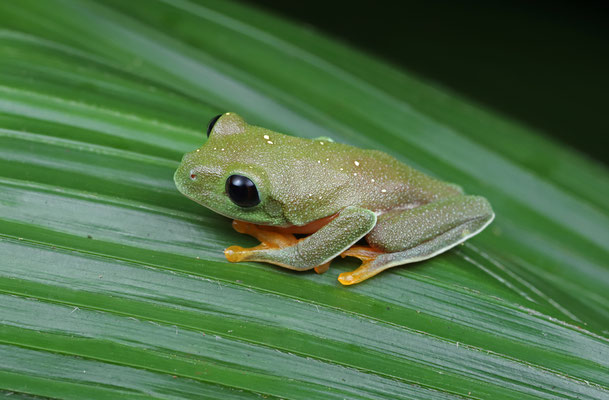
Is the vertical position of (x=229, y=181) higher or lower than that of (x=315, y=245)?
higher

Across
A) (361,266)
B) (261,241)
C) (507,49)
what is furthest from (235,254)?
(507,49)

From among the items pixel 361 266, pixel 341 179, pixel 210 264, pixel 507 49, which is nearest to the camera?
pixel 210 264

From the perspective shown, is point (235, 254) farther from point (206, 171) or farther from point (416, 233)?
point (416, 233)

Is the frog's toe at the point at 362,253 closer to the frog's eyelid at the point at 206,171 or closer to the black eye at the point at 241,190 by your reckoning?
the black eye at the point at 241,190

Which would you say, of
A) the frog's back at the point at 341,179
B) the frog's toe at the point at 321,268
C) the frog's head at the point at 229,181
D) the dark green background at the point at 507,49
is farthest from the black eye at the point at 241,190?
the dark green background at the point at 507,49

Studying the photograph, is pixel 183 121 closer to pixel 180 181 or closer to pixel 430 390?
pixel 180 181

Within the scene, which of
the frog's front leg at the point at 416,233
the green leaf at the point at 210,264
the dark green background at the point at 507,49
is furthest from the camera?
the dark green background at the point at 507,49
